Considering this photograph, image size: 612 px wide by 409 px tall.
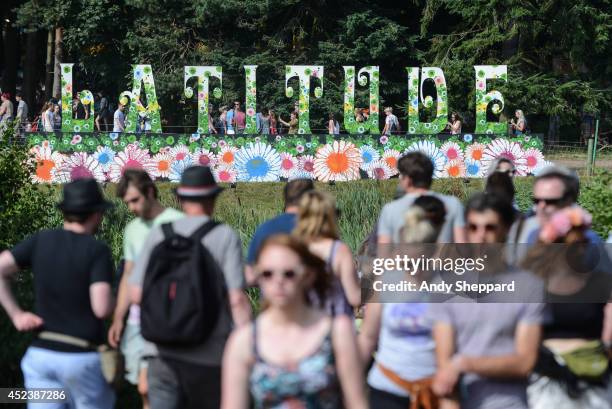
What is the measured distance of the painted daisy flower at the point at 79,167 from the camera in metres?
22.0

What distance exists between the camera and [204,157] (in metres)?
22.4

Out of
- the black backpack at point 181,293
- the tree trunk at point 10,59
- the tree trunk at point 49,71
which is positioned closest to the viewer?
the black backpack at point 181,293

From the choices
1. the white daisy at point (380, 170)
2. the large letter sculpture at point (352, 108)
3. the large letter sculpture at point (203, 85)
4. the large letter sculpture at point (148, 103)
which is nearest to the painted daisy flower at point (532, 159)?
the white daisy at point (380, 170)

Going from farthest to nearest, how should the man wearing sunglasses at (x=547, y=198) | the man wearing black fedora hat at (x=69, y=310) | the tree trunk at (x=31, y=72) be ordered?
the tree trunk at (x=31, y=72), the man wearing sunglasses at (x=547, y=198), the man wearing black fedora hat at (x=69, y=310)

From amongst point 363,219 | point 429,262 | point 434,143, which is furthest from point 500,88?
point 429,262

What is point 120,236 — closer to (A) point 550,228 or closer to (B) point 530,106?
(A) point 550,228

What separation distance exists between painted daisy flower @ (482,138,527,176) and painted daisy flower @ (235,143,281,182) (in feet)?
14.9

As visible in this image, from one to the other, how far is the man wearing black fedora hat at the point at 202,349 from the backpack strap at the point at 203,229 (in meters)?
0.01

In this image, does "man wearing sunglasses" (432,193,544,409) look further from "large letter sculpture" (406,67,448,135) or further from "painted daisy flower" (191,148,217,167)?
"large letter sculpture" (406,67,448,135)

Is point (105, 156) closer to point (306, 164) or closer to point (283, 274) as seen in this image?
point (306, 164)

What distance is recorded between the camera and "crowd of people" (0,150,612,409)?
3.82 meters

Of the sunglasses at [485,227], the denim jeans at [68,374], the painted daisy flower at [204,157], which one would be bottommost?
the denim jeans at [68,374]

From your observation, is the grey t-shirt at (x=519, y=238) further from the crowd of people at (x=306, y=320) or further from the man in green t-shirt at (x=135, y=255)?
the man in green t-shirt at (x=135, y=255)

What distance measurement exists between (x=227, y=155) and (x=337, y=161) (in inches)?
93.3
